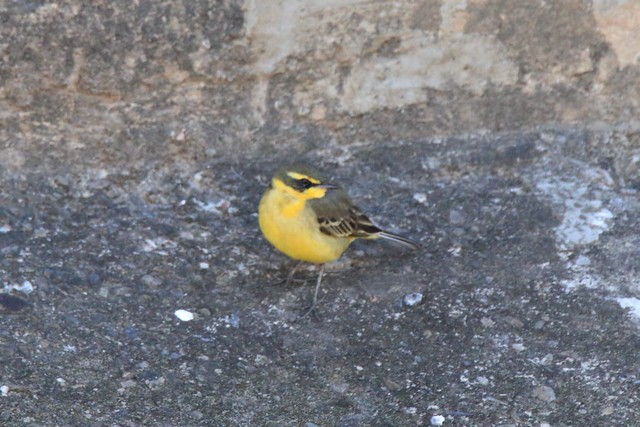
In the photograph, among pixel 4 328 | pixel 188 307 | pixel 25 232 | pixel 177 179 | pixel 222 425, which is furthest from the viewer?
pixel 177 179

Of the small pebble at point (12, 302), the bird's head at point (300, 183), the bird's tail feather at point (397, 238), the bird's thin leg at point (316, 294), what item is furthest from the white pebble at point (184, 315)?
the bird's tail feather at point (397, 238)

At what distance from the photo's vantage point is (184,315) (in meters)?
5.12

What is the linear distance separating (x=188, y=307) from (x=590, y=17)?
2.93m

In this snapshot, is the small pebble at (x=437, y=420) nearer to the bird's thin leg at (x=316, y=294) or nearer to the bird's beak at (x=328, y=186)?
the bird's thin leg at (x=316, y=294)

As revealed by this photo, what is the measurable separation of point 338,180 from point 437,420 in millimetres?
2095

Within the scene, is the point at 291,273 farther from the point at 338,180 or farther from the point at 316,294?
the point at 338,180

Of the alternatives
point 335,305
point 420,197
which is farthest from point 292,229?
point 420,197

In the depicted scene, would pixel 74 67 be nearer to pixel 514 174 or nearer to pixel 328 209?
pixel 328 209

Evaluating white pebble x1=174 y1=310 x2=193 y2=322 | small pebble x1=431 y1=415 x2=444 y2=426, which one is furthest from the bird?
small pebble x1=431 y1=415 x2=444 y2=426

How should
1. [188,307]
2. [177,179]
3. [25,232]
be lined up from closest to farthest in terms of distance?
[188,307], [25,232], [177,179]

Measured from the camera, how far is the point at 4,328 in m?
4.80

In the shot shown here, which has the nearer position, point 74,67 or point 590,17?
point 74,67

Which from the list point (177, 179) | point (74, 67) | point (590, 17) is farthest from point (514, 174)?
point (74, 67)

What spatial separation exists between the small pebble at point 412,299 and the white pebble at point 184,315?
108 cm
